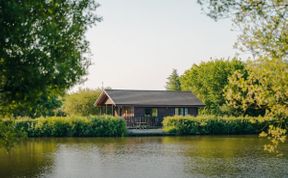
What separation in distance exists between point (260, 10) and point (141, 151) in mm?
18264

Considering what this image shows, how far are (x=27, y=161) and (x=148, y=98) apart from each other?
103 feet

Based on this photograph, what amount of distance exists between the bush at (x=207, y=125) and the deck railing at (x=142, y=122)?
5272 millimetres

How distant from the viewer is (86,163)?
23.7 m

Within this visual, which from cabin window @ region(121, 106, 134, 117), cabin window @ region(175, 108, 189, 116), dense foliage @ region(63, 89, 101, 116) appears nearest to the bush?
cabin window @ region(121, 106, 134, 117)

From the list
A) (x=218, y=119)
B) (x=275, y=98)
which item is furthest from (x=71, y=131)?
(x=275, y=98)

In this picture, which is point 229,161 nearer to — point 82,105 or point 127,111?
point 127,111

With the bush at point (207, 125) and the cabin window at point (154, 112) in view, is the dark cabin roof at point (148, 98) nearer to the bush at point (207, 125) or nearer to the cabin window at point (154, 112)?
the cabin window at point (154, 112)

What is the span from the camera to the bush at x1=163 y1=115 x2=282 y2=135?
4544cm

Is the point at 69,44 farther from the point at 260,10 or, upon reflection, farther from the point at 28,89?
the point at 260,10

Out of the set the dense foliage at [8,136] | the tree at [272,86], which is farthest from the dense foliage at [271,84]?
the dense foliage at [8,136]

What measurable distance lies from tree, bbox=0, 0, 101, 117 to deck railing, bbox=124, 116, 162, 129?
128 ft

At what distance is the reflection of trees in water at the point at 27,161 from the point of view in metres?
20.2

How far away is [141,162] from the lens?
23828 mm

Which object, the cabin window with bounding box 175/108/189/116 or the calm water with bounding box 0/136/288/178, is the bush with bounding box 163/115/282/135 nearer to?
the cabin window with bounding box 175/108/189/116
